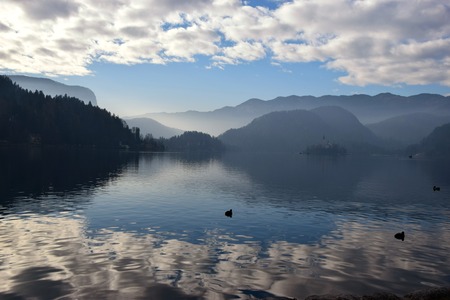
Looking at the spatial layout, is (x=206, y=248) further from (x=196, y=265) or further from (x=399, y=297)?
(x=399, y=297)

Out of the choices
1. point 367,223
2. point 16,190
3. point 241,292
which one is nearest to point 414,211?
point 367,223

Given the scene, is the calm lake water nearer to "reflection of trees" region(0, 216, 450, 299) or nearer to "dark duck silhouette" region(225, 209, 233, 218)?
"reflection of trees" region(0, 216, 450, 299)

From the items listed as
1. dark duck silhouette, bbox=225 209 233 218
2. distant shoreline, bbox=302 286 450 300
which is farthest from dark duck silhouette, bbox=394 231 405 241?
dark duck silhouette, bbox=225 209 233 218

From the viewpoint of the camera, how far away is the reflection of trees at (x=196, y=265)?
101 ft

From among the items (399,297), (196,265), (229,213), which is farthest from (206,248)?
(399,297)

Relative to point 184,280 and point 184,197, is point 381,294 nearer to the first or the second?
point 184,280

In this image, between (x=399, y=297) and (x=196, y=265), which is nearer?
(x=399, y=297)

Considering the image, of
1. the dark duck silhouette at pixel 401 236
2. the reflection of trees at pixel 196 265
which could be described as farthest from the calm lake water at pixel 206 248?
the dark duck silhouette at pixel 401 236

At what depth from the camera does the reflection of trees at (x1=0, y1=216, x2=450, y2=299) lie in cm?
3078

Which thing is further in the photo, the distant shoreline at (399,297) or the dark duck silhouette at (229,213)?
the dark duck silhouette at (229,213)

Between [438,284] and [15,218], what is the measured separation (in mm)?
59422

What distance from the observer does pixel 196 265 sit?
121 feet

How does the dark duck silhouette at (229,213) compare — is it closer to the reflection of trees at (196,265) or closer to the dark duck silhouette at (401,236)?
the reflection of trees at (196,265)

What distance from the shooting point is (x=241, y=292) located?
30.5 m
